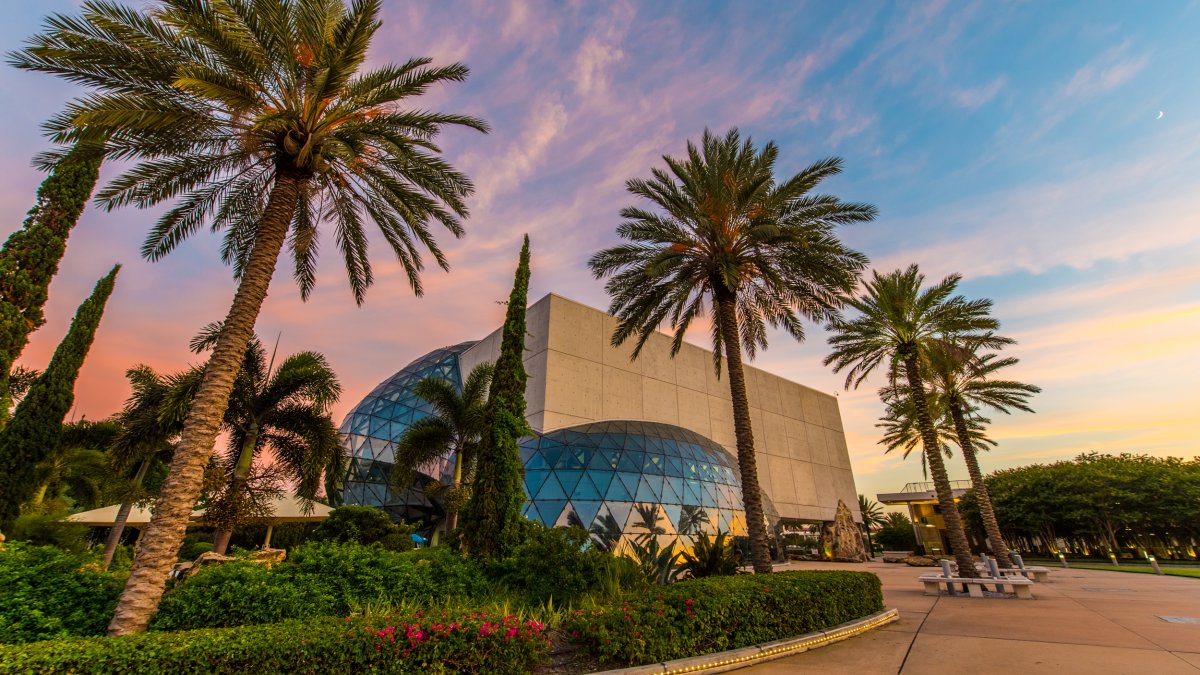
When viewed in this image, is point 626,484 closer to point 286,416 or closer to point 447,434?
point 447,434

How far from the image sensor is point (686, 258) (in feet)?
51.1

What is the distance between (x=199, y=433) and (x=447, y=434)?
12308mm

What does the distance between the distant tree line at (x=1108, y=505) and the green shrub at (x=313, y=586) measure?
154ft

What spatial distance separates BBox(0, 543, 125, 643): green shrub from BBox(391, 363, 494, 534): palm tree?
38.4 ft

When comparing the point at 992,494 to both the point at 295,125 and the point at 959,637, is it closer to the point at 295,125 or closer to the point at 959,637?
the point at 959,637

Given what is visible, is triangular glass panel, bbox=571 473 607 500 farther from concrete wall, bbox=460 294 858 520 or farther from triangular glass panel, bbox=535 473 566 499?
concrete wall, bbox=460 294 858 520

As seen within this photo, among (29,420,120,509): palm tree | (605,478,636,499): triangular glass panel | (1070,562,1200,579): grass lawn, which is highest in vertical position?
(29,420,120,509): palm tree

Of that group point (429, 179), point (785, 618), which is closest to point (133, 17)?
point (429, 179)

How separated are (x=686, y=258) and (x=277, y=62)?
11471mm

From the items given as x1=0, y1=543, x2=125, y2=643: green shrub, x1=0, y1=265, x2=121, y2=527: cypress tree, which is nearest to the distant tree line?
x1=0, y1=543, x2=125, y2=643: green shrub

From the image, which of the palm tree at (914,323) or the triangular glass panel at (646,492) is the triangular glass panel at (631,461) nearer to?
the triangular glass panel at (646,492)

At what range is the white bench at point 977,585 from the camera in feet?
43.4

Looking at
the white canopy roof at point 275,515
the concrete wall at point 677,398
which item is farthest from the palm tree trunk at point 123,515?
the concrete wall at point 677,398

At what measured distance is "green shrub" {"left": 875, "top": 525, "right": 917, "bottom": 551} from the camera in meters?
44.4
